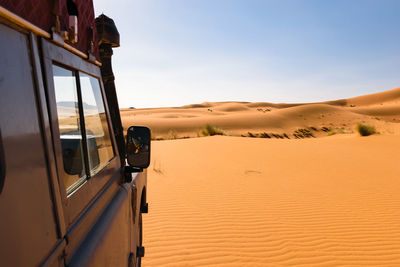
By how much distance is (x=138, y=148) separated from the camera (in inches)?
69.7

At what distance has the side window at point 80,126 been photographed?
1156 mm

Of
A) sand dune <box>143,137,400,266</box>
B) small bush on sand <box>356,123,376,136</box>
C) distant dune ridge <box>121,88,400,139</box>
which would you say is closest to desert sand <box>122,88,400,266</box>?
sand dune <box>143,137,400,266</box>

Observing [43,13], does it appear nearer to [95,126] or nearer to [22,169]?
[22,169]

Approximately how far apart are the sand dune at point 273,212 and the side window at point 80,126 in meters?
2.44

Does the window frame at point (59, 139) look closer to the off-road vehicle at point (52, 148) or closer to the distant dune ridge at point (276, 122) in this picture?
the off-road vehicle at point (52, 148)

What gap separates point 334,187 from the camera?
680cm

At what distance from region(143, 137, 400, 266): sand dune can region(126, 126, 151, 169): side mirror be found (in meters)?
2.31

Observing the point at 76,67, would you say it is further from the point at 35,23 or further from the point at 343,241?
the point at 343,241

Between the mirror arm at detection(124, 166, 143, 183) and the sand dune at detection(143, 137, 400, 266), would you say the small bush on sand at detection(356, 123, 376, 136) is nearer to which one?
the sand dune at detection(143, 137, 400, 266)

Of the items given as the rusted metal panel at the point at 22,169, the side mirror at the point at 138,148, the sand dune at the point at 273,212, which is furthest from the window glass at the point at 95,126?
the sand dune at the point at 273,212

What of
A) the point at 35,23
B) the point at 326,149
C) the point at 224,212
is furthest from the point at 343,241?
the point at 326,149

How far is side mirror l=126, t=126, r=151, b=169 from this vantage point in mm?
1757

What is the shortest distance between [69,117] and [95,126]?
381 mm

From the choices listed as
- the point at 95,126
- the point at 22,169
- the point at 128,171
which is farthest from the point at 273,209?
the point at 22,169
